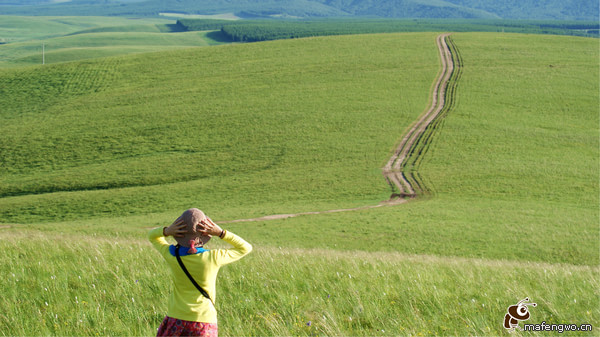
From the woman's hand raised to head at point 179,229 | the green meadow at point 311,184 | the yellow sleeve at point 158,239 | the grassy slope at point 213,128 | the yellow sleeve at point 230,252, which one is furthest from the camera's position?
the grassy slope at point 213,128

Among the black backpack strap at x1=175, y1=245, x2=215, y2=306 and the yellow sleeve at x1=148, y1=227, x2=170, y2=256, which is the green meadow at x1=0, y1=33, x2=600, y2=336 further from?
the yellow sleeve at x1=148, y1=227, x2=170, y2=256

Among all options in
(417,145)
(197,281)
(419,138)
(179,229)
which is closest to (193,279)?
(197,281)

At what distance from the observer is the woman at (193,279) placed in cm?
533

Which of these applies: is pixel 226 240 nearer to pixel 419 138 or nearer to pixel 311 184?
pixel 311 184

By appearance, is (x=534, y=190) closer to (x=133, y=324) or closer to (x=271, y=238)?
(x=271, y=238)

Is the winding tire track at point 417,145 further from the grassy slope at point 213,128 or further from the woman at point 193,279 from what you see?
the woman at point 193,279

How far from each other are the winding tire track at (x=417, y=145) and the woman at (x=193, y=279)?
1081 inches

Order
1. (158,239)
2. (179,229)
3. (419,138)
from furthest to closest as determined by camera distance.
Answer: (419,138) < (158,239) < (179,229)

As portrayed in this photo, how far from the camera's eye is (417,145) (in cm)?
5072

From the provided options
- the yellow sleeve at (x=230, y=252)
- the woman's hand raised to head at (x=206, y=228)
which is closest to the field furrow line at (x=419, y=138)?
the yellow sleeve at (x=230, y=252)

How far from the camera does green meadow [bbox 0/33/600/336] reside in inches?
302

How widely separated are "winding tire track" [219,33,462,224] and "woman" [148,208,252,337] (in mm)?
27456

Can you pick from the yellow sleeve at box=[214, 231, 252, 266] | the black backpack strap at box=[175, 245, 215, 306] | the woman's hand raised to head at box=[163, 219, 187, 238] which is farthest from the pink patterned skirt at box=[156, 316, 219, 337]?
the woman's hand raised to head at box=[163, 219, 187, 238]

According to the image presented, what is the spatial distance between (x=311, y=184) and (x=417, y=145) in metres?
14.1
